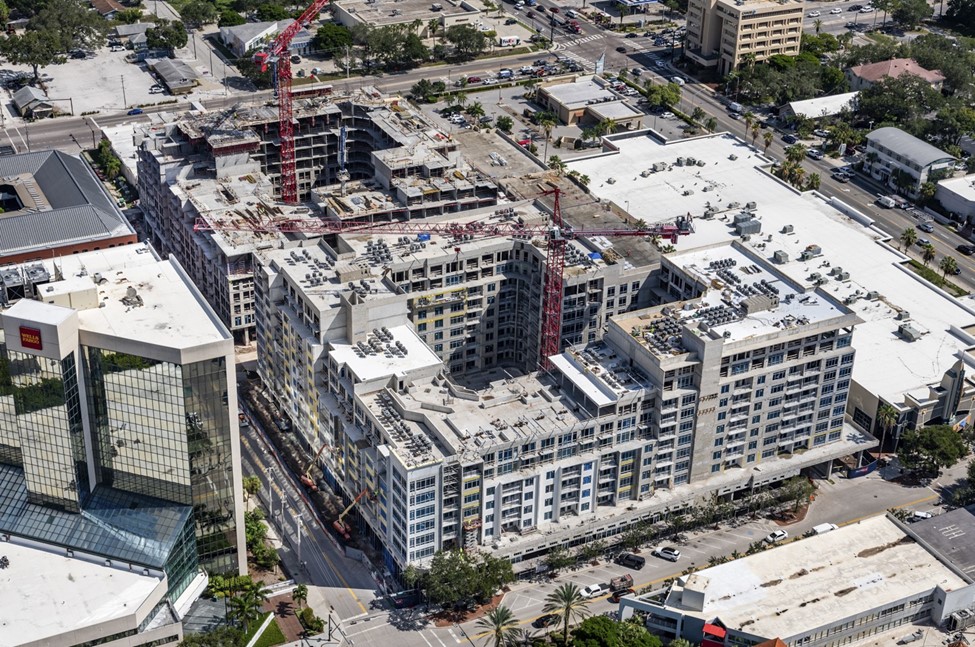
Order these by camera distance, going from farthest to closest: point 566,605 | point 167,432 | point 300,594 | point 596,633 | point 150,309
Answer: point 300,594 < point 150,309 < point 566,605 < point 167,432 < point 596,633

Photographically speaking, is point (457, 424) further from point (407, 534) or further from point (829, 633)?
point (829, 633)

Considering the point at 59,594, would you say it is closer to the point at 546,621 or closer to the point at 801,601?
the point at 546,621

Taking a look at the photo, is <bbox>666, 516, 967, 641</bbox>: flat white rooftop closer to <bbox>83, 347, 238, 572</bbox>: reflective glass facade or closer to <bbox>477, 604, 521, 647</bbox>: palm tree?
<bbox>477, 604, 521, 647</bbox>: palm tree

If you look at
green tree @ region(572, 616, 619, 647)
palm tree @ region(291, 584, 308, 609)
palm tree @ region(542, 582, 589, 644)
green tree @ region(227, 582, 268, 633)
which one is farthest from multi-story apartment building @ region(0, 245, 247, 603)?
green tree @ region(572, 616, 619, 647)

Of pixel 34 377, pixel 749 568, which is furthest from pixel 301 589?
pixel 749 568

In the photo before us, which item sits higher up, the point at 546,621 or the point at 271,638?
the point at 546,621

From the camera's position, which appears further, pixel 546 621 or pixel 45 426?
pixel 546 621

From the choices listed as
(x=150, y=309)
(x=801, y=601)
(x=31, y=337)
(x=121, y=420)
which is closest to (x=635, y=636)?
(x=801, y=601)

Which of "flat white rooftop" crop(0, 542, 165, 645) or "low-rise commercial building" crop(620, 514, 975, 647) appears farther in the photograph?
"low-rise commercial building" crop(620, 514, 975, 647)
